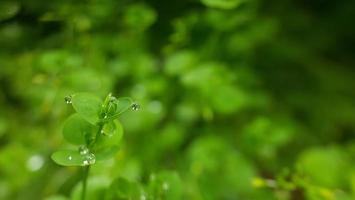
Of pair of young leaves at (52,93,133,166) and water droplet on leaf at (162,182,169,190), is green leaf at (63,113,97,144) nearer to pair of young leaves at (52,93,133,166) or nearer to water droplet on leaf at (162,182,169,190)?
pair of young leaves at (52,93,133,166)

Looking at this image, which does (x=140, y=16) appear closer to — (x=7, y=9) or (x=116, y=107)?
(x=7, y=9)

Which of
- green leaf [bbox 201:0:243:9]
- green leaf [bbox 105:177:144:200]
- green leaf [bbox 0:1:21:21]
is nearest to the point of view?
green leaf [bbox 105:177:144:200]

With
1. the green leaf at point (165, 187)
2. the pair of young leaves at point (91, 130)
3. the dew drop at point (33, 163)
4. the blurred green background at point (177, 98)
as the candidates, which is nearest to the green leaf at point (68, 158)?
the pair of young leaves at point (91, 130)

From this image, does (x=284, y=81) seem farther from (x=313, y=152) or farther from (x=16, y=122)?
(x=16, y=122)

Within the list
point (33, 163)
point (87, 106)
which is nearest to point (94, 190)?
point (87, 106)

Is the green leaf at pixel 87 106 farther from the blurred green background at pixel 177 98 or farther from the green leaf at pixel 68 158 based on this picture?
the blurred green background at pixel 177 98

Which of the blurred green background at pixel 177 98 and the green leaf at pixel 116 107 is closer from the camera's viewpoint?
the green leaf at pixel 116 107

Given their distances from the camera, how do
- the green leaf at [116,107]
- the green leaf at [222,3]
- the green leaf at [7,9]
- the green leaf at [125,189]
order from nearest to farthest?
the green leaf at [116,107], the green leaf at [125,189], the green leaf at [222,3], the green leaf at [7,9]

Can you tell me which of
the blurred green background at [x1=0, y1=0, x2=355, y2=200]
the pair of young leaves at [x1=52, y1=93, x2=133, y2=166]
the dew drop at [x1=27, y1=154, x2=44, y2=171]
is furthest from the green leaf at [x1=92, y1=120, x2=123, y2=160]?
the dew drop at [x1=27, y1=154, x2=44, y2=171]
